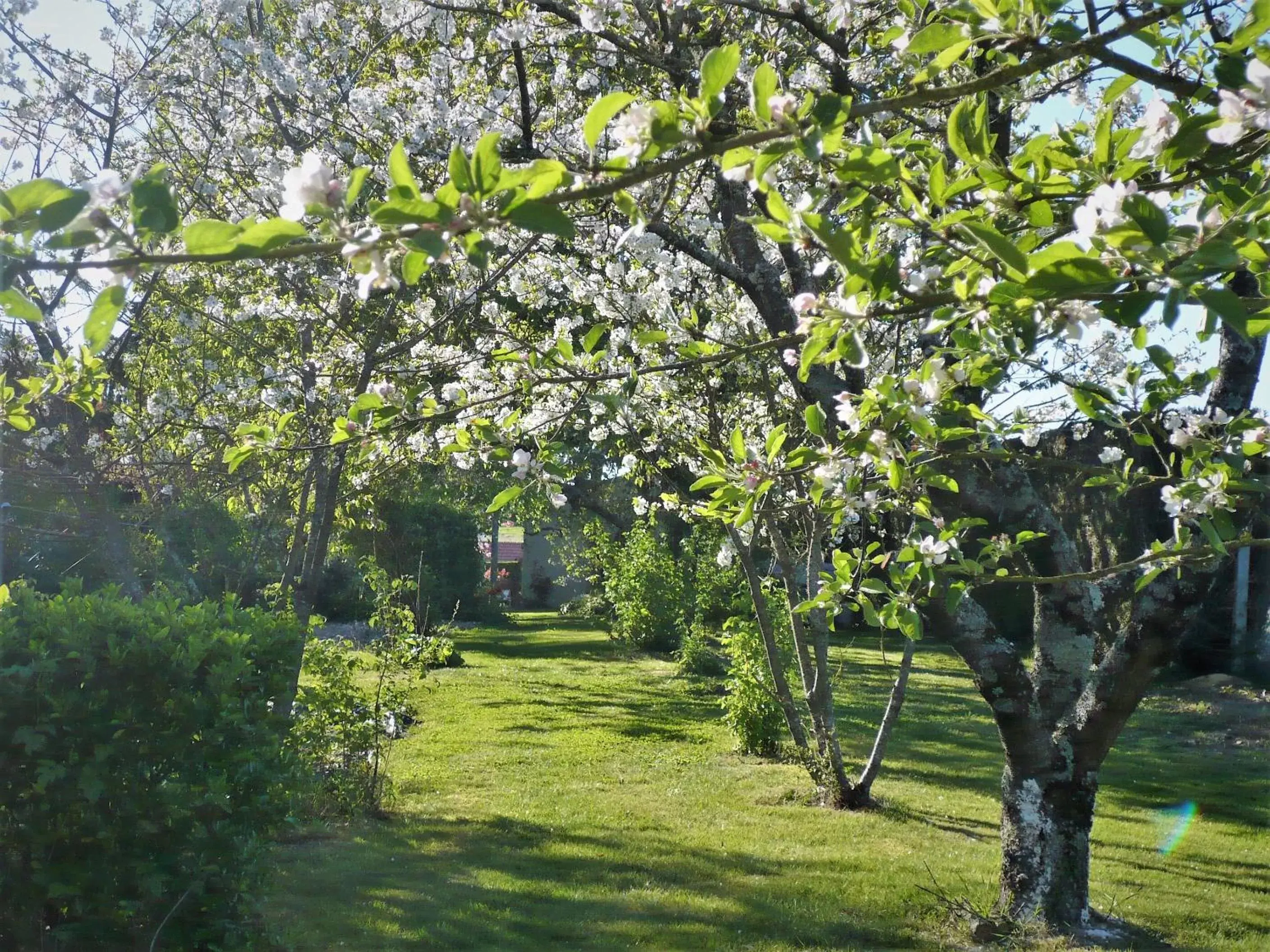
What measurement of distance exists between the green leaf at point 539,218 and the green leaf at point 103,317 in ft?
1.65

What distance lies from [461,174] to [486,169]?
0.04m

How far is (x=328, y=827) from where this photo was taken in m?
5.93

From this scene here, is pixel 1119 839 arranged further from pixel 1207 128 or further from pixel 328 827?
pixel 1207 128

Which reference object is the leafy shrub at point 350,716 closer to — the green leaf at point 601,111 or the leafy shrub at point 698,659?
the green leaf at point 601,111

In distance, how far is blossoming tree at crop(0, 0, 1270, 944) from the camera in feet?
4.41

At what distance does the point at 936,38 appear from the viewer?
1.59 m

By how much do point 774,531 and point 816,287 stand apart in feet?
8.15

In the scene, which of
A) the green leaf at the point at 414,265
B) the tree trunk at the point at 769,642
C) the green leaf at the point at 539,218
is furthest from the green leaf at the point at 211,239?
the tree trunk at the point at 769,642

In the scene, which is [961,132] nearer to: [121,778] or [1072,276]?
[1072,276]

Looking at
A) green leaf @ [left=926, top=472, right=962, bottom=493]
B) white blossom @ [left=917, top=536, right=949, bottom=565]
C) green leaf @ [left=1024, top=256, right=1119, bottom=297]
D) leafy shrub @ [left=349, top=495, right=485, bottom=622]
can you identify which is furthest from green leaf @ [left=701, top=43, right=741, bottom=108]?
leafy shrub @ [left=349, top=495, right=485, bottom=622]

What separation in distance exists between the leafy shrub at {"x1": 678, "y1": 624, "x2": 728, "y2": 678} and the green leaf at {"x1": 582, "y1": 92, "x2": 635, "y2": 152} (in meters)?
11.7

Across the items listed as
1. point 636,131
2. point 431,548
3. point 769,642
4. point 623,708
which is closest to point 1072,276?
point 636,131

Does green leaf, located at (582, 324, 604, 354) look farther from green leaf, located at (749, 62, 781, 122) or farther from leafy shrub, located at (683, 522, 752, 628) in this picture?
leafy shrub, located at (683, 522, 752, 628)

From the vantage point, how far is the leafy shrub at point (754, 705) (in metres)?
8.15
